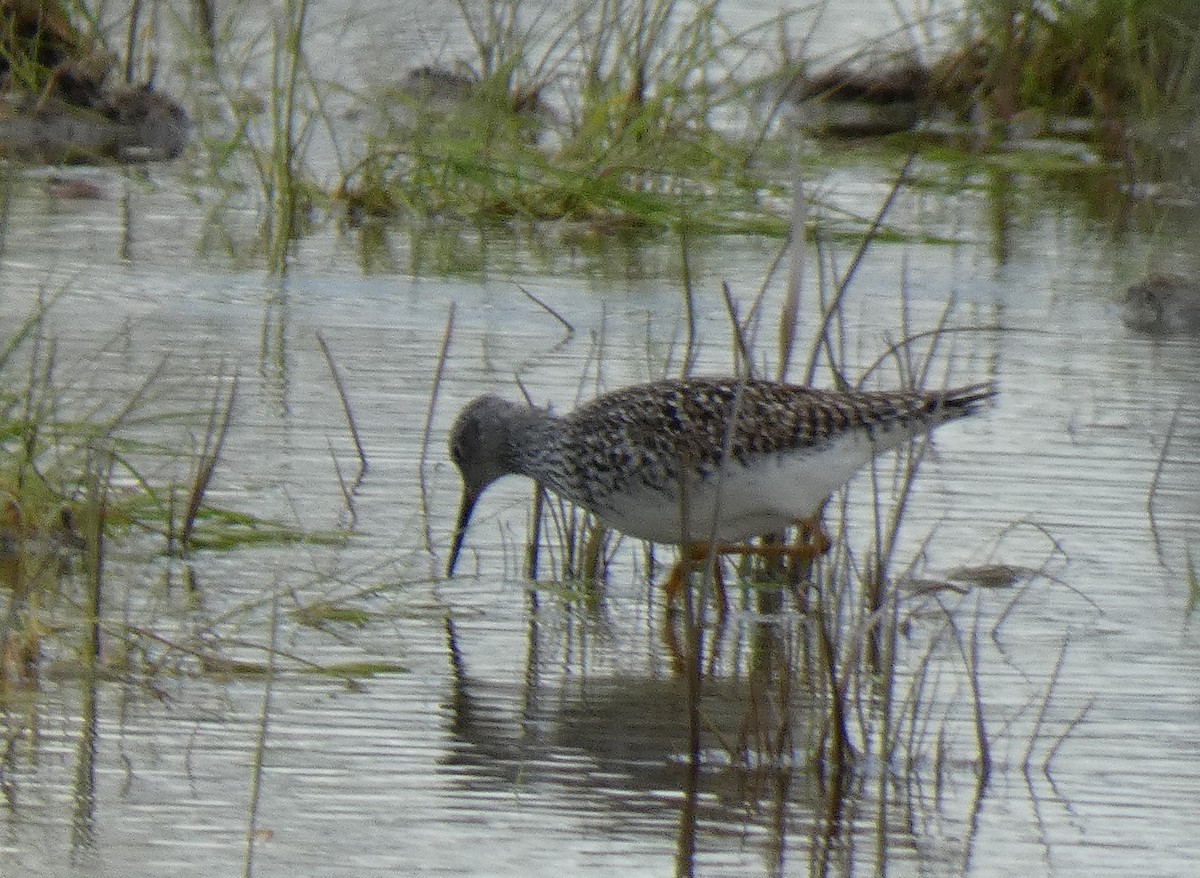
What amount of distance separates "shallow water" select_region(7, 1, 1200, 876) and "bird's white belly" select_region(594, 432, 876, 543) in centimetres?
28

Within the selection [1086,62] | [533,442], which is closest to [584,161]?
[1086,62]

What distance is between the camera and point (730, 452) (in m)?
6.41

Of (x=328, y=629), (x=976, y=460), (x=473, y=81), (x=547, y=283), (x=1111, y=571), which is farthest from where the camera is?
(x=473, y=81)

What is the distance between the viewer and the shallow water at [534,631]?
478 centimetres

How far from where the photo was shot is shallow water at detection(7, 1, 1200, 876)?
4777mm

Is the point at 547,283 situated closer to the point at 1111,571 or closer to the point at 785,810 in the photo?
the point at 1111,571

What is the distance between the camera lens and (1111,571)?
6.71m

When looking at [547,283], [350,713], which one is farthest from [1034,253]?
[350,713]

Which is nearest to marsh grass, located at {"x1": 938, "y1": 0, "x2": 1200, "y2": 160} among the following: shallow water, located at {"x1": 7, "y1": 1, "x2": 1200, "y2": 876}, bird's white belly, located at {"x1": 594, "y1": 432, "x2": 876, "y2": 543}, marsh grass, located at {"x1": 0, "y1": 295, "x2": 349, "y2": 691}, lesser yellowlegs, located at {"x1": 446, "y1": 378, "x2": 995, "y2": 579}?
shallow water, located at {"x1": 7, "y1": 1, "x2": 1200, "y2": 876}

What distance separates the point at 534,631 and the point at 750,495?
0.76 m

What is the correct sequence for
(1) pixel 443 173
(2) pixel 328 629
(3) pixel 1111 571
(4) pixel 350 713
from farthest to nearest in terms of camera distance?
(1) pixel 443 173, (3) pixel 1111 571, (2) pixel 328 629, (4) pixel 350 713

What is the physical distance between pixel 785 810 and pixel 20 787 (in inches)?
63.2

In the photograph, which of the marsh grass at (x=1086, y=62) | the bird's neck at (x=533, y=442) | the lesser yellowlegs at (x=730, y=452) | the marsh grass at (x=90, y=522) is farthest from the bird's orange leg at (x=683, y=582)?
the marsh grass at (x=1086, y=62)

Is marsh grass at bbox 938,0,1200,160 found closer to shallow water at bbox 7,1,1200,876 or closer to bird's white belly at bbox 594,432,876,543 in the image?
shallow water at bbox 7,1,1200,876
